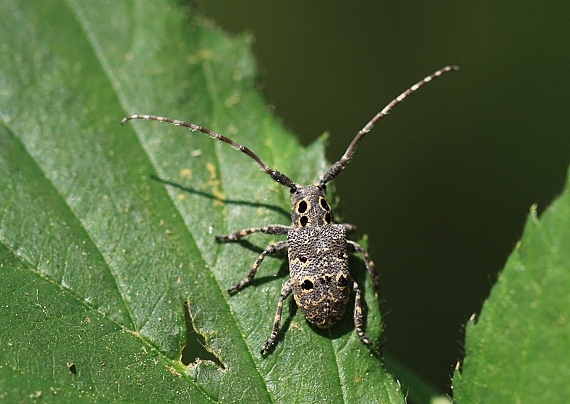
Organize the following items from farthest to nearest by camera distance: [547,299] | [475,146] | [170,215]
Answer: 1. [475,146]
2. [170,215]
3. [547,299]

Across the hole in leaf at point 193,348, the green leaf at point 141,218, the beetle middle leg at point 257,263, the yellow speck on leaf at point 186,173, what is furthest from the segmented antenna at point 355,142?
the hole in leaf at point 193,348

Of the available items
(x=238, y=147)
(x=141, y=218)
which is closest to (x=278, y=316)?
(x=141, y=218)

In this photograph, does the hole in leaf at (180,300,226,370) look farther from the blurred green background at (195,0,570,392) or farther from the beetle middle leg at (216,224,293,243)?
the blurred green background at (195,0,570,392)

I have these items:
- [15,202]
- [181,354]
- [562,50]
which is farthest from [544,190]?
[15,202]

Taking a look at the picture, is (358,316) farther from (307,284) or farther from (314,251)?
(314,251)

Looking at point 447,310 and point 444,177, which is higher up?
point 444,177

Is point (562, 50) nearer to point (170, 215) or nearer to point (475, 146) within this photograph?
point (475, 146)
